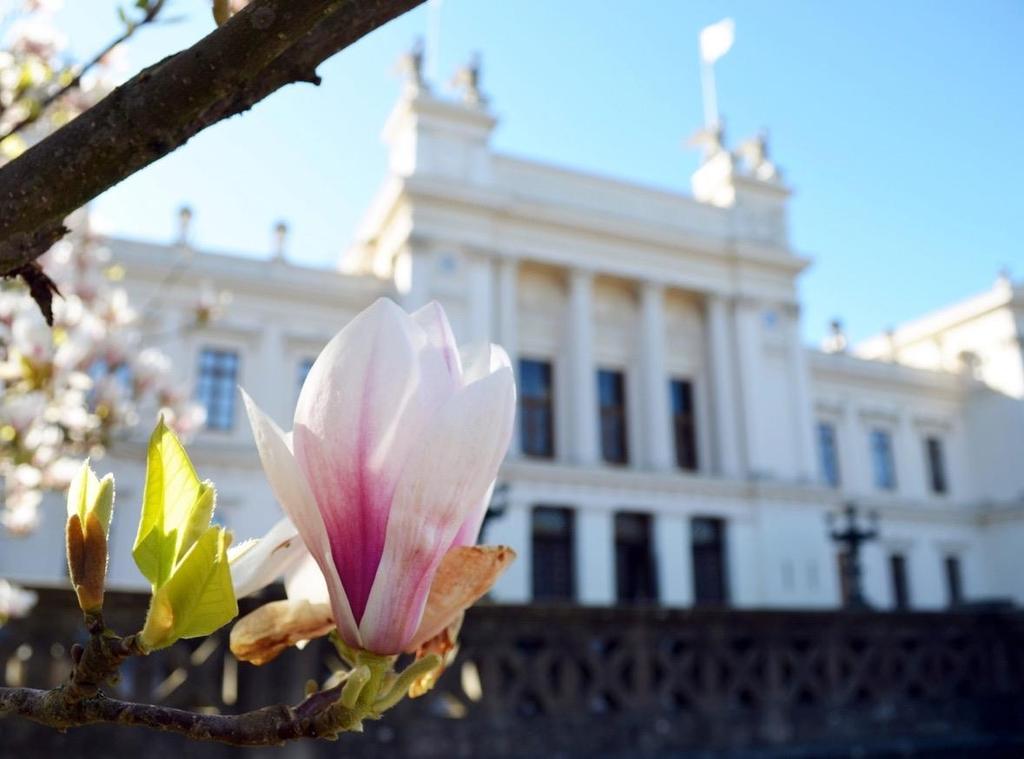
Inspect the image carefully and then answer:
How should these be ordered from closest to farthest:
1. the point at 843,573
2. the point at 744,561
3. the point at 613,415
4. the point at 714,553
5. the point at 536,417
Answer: the point at 536,417 < the point at 744,561 < the point at 714,553 < the point at 613,415 < the point at 843,573

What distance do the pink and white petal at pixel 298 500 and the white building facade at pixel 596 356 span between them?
Answer: 1738 centimetres

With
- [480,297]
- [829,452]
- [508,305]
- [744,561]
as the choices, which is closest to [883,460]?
[829,452]

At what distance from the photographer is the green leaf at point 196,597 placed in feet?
1.51

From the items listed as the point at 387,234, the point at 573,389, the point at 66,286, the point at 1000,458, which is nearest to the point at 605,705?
the point at 66,286

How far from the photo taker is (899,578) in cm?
2705

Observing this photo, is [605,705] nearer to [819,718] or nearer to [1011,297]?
[819,718]

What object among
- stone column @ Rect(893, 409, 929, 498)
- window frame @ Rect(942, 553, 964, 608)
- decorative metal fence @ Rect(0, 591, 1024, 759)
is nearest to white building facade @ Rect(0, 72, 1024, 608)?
window frame @ Rect(942, 553, 964, 608)

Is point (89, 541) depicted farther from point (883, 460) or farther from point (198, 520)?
point (883, 460)

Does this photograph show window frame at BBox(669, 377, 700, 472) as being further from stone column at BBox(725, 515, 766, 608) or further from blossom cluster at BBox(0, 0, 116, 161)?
blossom cluster at BBox(0, 0, 116, 161)

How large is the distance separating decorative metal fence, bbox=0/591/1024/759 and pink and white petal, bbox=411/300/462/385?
4178 mm

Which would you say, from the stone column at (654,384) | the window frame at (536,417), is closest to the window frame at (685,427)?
the stone column at (654,384)

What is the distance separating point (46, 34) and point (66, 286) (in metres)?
1.10

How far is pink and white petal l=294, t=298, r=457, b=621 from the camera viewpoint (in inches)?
21.5

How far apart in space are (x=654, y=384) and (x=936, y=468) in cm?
1322
